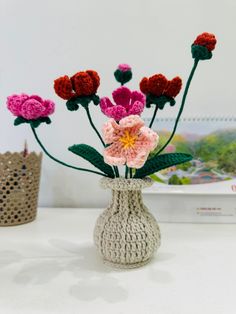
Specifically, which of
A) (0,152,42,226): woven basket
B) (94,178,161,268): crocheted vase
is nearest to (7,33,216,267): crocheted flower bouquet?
(94,178,161,268): crocheted vase

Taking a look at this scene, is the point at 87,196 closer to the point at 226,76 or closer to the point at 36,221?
the point at 36,221

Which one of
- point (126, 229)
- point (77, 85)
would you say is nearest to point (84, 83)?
point (77, 85)

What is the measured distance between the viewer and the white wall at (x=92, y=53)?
826 millimetres

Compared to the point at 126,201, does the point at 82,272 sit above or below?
below

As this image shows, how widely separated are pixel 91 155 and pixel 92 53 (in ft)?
1.32

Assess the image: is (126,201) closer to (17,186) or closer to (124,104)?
(124,104)

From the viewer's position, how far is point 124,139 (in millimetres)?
487

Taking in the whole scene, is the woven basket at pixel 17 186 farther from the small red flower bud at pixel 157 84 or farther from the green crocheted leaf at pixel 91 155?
the small red flower bud at pixel 157 84

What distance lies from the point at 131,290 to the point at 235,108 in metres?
0.55

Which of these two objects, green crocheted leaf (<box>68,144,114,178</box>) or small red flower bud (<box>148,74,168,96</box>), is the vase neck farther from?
small red flower bud (<box>148,74,168,96</box>)

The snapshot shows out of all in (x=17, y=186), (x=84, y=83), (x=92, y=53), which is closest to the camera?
(x=84, y=83)

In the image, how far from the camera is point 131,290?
47 cm

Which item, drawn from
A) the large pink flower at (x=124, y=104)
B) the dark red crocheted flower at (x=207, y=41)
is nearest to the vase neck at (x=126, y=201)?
the large pink flower at (x=124, y=104)

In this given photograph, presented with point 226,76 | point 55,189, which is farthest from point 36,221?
point 226,76
